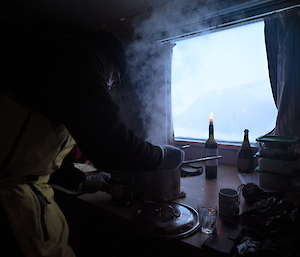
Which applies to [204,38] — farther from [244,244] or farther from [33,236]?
[33,236]

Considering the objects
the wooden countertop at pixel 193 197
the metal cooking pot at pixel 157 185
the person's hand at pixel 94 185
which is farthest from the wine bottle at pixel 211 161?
the person's hand at pixel 94 185

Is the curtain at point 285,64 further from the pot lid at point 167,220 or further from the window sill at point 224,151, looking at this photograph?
the pot lid at point 167,220

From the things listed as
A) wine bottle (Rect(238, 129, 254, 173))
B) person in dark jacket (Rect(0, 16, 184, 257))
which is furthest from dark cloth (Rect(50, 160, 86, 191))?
wine bottle (Rect(238, 129, 254, 173))

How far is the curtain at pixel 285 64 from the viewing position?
150 cm

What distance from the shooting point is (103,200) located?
42.7 inches

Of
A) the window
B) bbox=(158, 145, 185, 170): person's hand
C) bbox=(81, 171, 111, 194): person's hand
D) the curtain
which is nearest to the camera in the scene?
bbox=(158, 145, 185, 170): person's hand

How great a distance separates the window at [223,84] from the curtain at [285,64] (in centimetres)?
13

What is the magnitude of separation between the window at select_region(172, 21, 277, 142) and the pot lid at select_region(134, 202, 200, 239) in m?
1.30

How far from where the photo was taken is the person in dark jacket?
63 centimetres

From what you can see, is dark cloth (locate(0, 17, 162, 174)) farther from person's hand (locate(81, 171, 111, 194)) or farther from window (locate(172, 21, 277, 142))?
window (locate(172, 21, 277, 142))

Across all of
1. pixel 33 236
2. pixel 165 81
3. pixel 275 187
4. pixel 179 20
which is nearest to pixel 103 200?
A: pixel 33 236

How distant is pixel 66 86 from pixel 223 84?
1.78 meters

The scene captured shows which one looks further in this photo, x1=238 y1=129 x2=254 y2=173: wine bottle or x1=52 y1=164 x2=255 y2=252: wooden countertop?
x1=238 y1=129 x2=254 y2=173: wine bottle

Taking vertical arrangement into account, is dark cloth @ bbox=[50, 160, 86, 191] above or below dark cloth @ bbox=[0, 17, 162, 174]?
below
